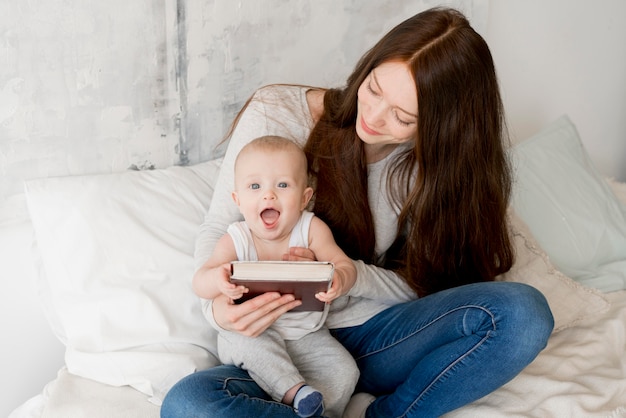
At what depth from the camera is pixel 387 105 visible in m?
1.44

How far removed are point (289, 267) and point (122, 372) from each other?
18.5 inches

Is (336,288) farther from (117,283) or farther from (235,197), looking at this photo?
(117,283)

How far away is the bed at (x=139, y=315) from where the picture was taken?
1470 mm

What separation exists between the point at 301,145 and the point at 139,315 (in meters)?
0.50

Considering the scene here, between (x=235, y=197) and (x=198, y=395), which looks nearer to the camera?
(x=198, y=395)

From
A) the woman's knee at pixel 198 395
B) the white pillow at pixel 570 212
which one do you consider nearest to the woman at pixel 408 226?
the woman's knee at pixel 198 395

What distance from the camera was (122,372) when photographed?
4.82 feet

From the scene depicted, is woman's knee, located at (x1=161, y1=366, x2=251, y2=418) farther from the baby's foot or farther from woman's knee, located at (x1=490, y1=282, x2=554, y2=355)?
woman's knee, located at (x1=490, y1=282, x2=554, y2=355)

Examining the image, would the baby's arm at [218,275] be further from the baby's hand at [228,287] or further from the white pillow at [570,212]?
the white pillow at [570,212]

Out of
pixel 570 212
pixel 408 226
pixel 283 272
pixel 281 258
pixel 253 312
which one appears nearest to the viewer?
pixel 283 272

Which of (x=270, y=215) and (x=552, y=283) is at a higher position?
(x=270, y=215)

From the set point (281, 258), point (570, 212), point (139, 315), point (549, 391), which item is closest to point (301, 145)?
point (281, 258)

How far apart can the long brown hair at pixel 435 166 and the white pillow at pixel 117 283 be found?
35 cm

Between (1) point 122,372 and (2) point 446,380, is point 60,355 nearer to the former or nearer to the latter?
(1) point 122,372
